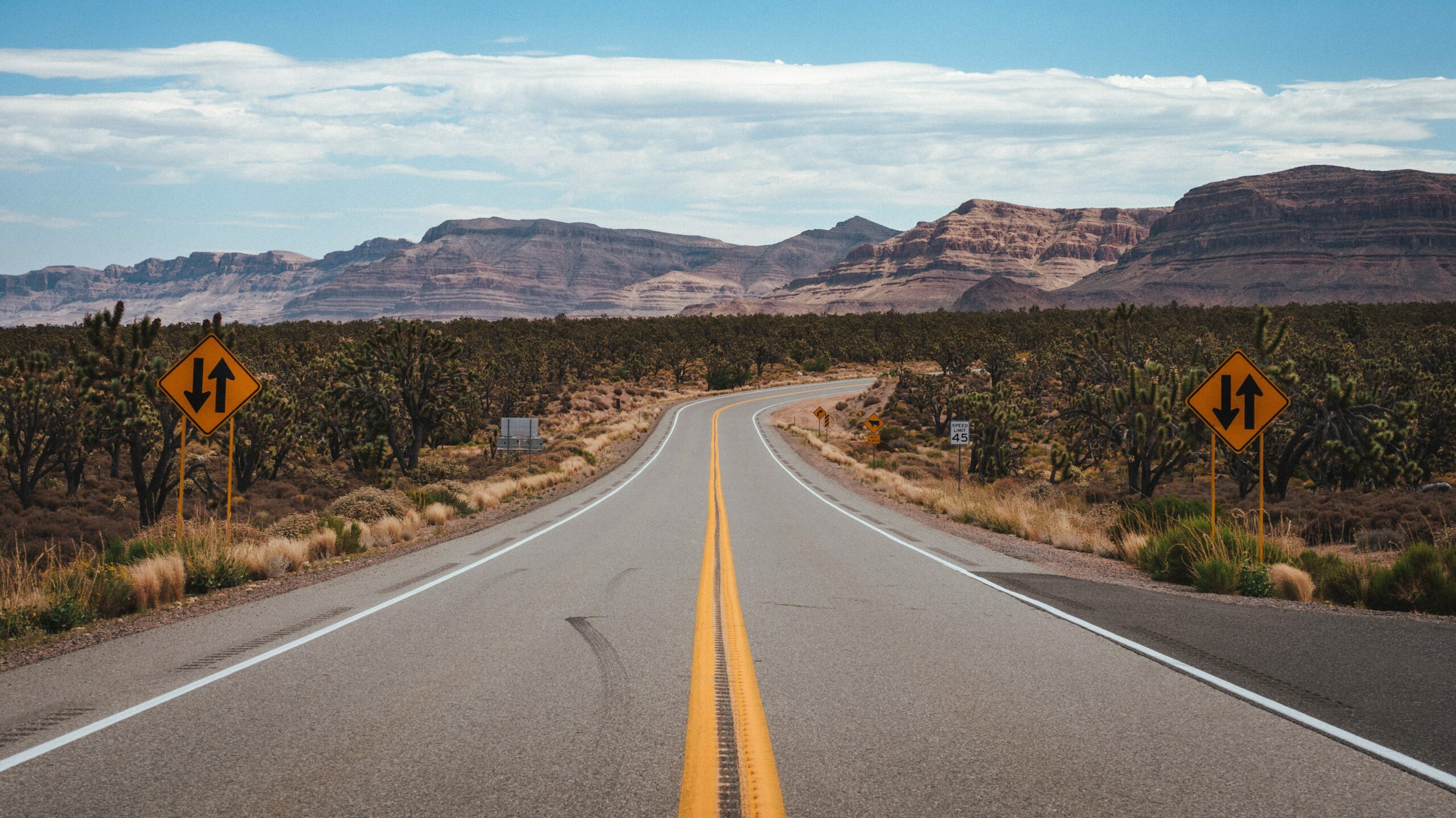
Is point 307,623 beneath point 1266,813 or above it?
beneath

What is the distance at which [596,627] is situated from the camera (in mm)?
8195

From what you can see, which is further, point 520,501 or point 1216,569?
point 520,501

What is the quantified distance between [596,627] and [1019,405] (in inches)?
1544

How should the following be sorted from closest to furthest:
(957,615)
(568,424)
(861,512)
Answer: (957,615) < (861,512) < (568,424)

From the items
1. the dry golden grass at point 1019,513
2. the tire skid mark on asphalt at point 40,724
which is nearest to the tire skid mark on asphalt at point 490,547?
the tire skid mark on asphalt at point 40,724

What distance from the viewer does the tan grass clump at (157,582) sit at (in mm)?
9805

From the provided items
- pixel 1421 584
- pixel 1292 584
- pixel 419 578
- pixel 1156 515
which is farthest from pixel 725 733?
pixel 1156 515

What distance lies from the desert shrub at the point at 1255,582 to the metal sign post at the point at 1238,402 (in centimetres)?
141

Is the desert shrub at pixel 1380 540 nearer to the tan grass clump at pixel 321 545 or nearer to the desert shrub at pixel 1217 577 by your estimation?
the desert shrub at pixel 1217 577

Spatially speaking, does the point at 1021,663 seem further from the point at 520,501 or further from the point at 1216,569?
the point at 520,501

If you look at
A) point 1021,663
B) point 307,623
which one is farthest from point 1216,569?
point 307,623

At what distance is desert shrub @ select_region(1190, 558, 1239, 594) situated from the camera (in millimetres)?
10805

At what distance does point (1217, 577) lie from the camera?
10.9 m

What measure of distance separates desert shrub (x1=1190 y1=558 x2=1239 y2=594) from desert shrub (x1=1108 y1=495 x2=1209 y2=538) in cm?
397
